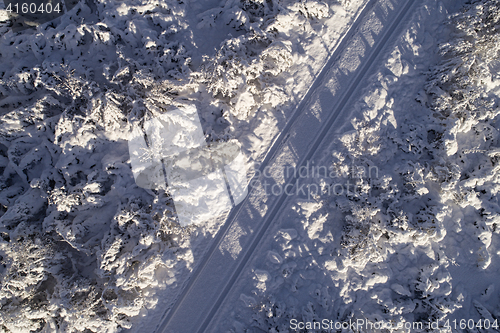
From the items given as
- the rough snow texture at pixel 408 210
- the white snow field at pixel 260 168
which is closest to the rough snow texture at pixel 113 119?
the white snow field at pixel 260 168

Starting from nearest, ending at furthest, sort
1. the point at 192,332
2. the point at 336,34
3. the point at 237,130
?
1. the point at 192,332
2. the point at 237,130
3. the point at 336,34

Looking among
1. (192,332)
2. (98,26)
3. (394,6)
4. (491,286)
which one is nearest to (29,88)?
(98,26)

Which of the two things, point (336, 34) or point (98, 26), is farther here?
point (336, 34)

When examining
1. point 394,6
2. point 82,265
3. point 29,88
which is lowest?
point 82,265

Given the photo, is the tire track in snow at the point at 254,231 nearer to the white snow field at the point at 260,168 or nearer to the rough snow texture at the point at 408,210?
the white snow field at the point at 260,168

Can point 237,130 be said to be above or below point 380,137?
below

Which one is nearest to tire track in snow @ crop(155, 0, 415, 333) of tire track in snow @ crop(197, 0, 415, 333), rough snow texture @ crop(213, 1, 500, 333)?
tire track in snow @ crop(197, 0, 415, 333)

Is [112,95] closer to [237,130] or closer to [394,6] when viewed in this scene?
[237,130]

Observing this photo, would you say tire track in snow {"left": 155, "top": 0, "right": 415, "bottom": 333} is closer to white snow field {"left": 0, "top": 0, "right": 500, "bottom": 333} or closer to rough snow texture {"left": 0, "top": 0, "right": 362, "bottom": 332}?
white snow field {"left": 0, "top": 0, "right": 500, "bottom": 333}
